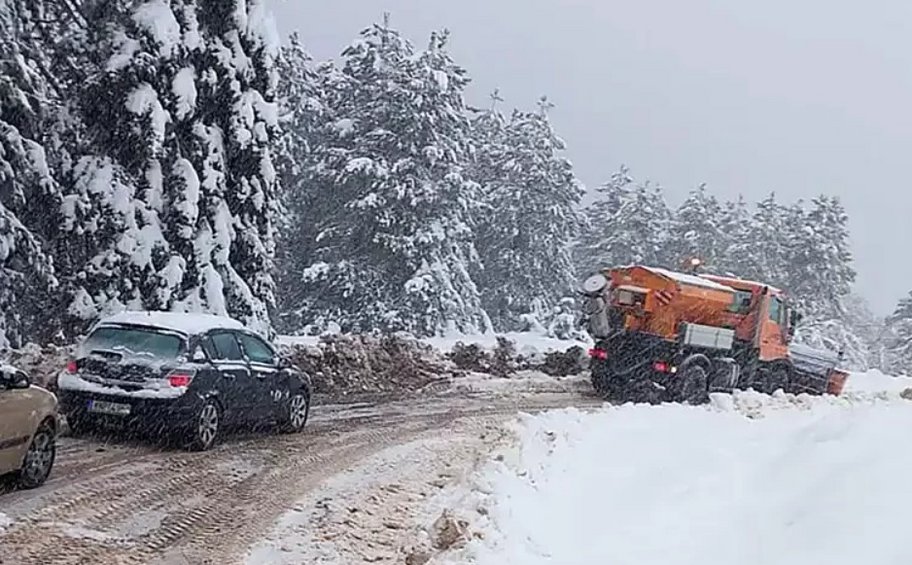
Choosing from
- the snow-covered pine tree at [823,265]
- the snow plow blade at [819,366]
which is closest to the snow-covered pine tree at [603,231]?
the snow-covered pine tree at [823,265]

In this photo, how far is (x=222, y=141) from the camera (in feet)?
69.4

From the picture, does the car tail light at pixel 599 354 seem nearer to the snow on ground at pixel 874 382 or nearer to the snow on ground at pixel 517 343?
the snow on ground at pixel 517 343

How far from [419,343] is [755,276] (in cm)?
3658

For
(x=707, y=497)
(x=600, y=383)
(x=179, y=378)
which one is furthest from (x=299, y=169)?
(x=707, y=497)

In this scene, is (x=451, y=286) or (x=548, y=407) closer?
(x=548, y=407)

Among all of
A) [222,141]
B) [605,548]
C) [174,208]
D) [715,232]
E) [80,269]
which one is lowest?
[605,548]

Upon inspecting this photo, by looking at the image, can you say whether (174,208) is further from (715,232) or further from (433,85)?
(715,232)

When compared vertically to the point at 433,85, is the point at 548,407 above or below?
below

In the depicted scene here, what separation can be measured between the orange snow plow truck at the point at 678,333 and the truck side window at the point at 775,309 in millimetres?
22

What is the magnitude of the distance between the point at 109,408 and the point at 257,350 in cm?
253

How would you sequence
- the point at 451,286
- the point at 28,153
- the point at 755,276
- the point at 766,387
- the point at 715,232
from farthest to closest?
the point at 715,232, the point at 755,276, the point at 451,286, the point at 766,387, the point at 28,153

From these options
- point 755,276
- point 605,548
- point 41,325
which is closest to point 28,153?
point 41,325

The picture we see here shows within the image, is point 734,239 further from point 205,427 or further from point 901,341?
point 205,427

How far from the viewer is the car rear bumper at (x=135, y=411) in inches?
491
